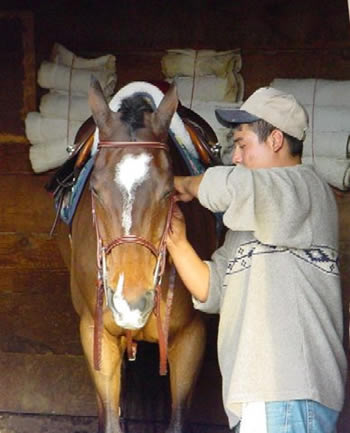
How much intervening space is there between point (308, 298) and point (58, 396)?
2834 millimetres

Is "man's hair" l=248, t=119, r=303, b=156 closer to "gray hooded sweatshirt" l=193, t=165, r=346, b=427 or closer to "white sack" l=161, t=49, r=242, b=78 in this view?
"gray hooded sweatshirt" l=193, t=165, r=346, b=427

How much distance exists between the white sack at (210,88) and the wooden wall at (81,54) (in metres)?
0.15

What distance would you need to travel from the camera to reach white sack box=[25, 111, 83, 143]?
6184 millimetres

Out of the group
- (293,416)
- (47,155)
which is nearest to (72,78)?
(47,155)

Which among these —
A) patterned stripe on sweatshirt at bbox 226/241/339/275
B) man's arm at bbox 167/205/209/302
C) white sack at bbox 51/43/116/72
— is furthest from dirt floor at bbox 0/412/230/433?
patterned stripe on sweatshirt at bbox 226/241/339/275

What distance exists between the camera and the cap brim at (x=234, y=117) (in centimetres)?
396

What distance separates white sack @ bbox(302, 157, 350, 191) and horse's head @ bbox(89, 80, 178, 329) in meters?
1.76

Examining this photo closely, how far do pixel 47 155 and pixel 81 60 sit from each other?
53cm

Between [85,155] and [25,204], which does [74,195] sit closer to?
[85,155]

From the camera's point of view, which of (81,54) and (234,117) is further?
(81,54)

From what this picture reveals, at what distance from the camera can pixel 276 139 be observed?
12.9 feet

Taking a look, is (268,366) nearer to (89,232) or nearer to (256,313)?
(256,313)

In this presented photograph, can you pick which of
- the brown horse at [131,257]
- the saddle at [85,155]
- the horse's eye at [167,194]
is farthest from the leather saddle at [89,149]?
the horse's eye at [167,194]

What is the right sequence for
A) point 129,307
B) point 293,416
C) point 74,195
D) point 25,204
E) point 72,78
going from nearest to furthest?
point 293,416
point 129,307
point 74,195
point 72,78
point 25,204
